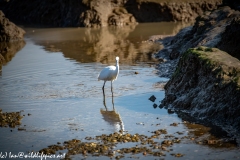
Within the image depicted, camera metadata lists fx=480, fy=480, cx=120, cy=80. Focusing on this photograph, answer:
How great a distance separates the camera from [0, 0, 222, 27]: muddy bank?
3903cm

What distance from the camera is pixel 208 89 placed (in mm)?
A: 13086

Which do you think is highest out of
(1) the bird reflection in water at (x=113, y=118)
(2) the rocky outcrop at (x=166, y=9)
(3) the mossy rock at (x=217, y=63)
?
(2) the rocky outcrop at (x=166, y=9)

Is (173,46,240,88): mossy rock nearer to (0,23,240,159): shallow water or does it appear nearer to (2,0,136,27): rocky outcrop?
(0,23,240,159): shallow water

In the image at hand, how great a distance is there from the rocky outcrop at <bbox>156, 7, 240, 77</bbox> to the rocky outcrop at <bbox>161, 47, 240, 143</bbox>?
333cm

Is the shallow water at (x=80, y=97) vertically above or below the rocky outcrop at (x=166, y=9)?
below

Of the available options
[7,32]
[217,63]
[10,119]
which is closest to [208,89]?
[217,63]

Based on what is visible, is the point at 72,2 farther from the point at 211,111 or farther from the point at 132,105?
the point at 211,111

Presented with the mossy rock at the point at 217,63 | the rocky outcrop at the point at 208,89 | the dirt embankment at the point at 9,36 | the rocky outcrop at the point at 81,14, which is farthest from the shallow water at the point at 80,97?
the rocky outcrop at the point at 81,14

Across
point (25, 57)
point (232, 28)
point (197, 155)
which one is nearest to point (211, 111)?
point (197, 155)

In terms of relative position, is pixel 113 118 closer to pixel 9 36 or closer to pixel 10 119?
pixel 10 119

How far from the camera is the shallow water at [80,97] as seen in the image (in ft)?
38.6

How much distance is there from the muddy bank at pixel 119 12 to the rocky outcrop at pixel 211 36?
1340 centimetres

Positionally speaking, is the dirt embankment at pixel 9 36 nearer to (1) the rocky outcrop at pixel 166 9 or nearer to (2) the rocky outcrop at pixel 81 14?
(2) the rocky outcrop at pixel 81 14

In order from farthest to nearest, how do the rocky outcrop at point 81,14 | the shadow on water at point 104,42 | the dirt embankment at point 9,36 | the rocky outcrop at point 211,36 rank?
the rocky outcrop at point 81,14, the dirt embankment at point 9,36, the shadow on water at point 104,42, the rocky outcrop at point 211,36
